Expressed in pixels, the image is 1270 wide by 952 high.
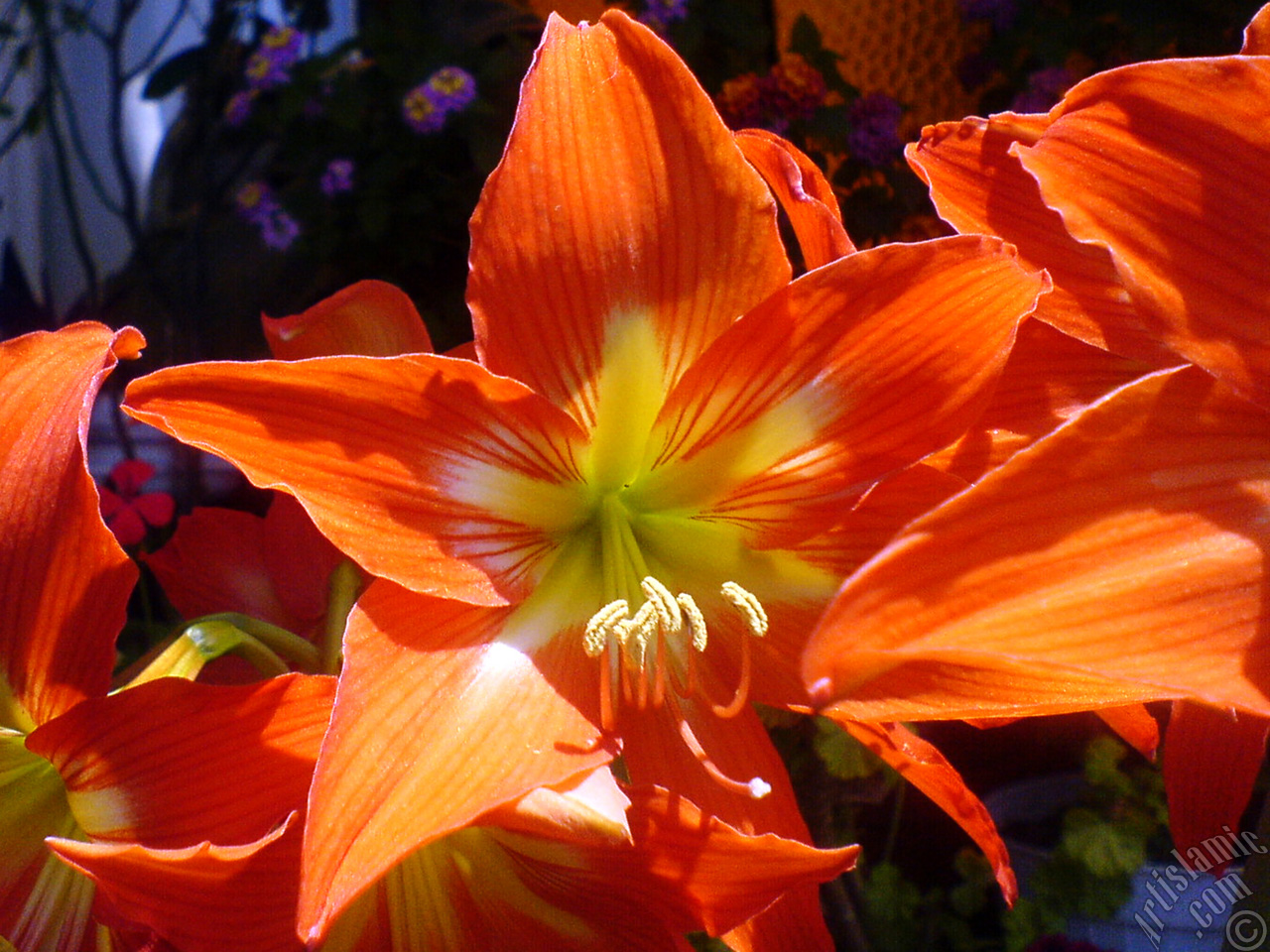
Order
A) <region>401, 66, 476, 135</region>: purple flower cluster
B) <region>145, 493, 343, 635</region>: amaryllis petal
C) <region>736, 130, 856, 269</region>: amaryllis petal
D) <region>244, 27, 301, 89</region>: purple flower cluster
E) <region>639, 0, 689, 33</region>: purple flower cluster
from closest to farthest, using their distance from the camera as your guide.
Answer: <region>736, 130, 856, 269</region>: amaryllis petal, <region>145, 493, 343, 635</region>: amaryllis petal, <region>639, 0, 689, 33</region>: purple flower cluster, <region>401, 66, 476, 135</region>: purple flower cluster, <region>244, 27, 301, 89</region>: purple flower cluster

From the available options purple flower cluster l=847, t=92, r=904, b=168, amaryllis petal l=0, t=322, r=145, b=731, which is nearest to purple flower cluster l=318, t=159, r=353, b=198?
purple flower cluster l=847, t=92, r=904, b=168

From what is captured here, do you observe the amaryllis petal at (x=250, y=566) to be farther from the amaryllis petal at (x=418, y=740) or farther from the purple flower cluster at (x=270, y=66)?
the purple flower cluster at (x=270, y=66)

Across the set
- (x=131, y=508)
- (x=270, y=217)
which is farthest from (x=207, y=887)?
(x=270, y=217)

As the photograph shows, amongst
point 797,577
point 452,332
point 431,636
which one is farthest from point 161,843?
point 452,332

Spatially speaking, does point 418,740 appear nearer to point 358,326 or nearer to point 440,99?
point 358,326

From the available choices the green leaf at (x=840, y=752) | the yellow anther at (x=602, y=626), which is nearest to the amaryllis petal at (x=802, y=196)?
the yellow anther at (x=602, y=626)

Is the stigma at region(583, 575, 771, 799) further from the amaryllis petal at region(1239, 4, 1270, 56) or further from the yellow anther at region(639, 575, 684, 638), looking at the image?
the amaryllis petal at region(1239, 4, 1270, 56)

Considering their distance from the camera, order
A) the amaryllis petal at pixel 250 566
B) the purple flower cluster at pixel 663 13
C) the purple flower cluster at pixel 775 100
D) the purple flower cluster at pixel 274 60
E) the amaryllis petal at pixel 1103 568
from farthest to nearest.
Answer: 1. the purple flower cluster at pixel 274 60
2. the purple flower cluster at pixel 663 13
3. the purple flower cluster at pixel 775 100
4. the amaryllis petal at pixel 250 566
5. the amaryllis petal at pixel 1103 568
